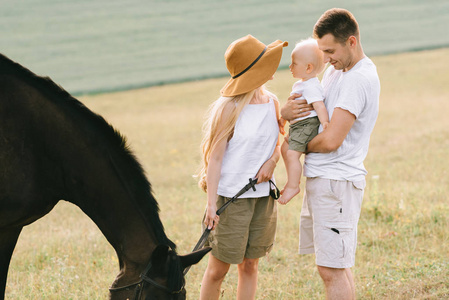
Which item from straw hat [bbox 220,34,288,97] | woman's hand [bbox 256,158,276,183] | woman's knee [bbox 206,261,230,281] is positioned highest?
straw hat [bbox 220,34,288,97]

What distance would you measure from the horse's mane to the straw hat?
0.85 metres

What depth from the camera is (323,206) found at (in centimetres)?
331

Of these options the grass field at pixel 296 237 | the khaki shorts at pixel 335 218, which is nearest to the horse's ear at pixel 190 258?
the khaki shorts at pixel 335 218

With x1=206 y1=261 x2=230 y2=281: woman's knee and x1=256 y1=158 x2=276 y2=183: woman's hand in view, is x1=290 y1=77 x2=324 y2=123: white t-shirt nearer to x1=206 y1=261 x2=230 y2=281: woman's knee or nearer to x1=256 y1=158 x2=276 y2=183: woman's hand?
x1=256 y1=158 x2=276 y2=183: woman's hand

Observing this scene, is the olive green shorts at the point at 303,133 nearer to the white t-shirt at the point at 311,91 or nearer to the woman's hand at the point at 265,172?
Result: the white t-shirt at the point at 311,91

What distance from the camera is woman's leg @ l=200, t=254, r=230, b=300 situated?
354cm

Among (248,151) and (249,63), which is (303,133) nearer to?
(248,151)

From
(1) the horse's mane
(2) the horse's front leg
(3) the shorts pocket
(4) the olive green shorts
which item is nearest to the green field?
(2) the horse's front leg

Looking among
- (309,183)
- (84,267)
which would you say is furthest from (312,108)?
(84,267)

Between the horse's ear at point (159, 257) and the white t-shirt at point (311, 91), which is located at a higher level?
the white t-shirt at point (311, 91)

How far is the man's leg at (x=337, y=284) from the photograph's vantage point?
131 inches

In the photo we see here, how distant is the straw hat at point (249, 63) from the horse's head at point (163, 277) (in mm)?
1191

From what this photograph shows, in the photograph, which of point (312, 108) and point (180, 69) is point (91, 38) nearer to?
point (180, 69)

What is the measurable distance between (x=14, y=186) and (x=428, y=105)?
46.9 feet
